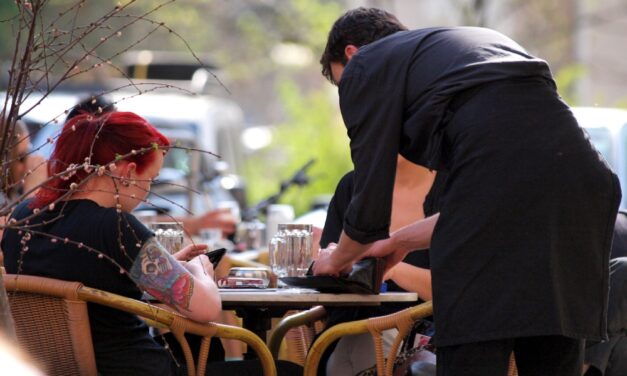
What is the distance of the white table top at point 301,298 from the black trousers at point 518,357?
66 centimetres

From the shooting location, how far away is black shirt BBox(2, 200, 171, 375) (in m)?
4.05

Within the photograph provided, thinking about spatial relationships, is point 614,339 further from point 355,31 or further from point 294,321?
point 355,31

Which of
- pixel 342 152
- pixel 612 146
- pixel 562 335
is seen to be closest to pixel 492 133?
pixel 562 335

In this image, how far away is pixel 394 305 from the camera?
4781 mm

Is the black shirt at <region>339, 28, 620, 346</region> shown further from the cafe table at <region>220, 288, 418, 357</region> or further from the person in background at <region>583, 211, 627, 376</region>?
the person in background at <region>583, 211, 627, 376</region>

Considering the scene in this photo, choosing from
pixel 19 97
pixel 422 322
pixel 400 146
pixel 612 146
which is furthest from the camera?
pixel 612 146

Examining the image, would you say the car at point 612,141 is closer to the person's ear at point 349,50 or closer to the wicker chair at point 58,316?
the person's ear at point 349,50

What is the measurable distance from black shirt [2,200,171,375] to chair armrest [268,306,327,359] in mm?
919

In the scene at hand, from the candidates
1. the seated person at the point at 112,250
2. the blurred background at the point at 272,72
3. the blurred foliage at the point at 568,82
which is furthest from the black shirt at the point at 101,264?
the blurred foliage at the point at 568,82

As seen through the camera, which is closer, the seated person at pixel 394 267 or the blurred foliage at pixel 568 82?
the seated person at pixel 394 267

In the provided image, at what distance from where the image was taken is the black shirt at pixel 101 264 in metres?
4.05

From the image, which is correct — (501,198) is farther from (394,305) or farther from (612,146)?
(612,146)

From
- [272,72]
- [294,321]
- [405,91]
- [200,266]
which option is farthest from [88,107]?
[272,72]

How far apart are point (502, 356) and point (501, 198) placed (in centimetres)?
42
